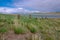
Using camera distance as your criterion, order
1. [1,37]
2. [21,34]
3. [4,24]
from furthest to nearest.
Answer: [4,24] < [21,34] < [1,37]

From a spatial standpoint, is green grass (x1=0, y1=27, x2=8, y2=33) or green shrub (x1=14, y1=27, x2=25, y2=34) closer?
green grass (x1=0, y1=27, x2=8, y2=33)

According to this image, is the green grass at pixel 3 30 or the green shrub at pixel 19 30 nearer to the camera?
the green grass at pixel 3 30

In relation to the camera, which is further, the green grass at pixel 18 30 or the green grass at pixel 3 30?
the green grass at pixel 18 30

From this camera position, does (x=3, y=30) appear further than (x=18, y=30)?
No

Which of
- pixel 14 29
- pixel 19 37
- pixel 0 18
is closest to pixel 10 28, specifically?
pixel 14 29

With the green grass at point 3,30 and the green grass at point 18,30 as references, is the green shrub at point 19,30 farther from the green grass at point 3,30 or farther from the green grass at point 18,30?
the green grass at point 3,30

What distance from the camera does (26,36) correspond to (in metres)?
9.73

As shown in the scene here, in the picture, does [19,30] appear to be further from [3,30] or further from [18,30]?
[3,30]

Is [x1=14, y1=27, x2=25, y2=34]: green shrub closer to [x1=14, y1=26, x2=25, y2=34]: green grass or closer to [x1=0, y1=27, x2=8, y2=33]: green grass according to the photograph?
[x1=14, y1=26, x2=25, y2=34]: green grass

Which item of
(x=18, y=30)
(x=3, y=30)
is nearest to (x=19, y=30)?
(x=18, y=30)

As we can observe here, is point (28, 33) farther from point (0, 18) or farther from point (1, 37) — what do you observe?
point (0, 18)

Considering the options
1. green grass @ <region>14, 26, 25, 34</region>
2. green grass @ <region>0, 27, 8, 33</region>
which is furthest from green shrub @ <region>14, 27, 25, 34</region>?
green grass @ <region>0, 27, 8, 33</region>

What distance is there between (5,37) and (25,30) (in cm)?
141

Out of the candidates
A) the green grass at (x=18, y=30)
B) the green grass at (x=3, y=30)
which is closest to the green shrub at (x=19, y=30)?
the green grass at (x=18, y=30)
